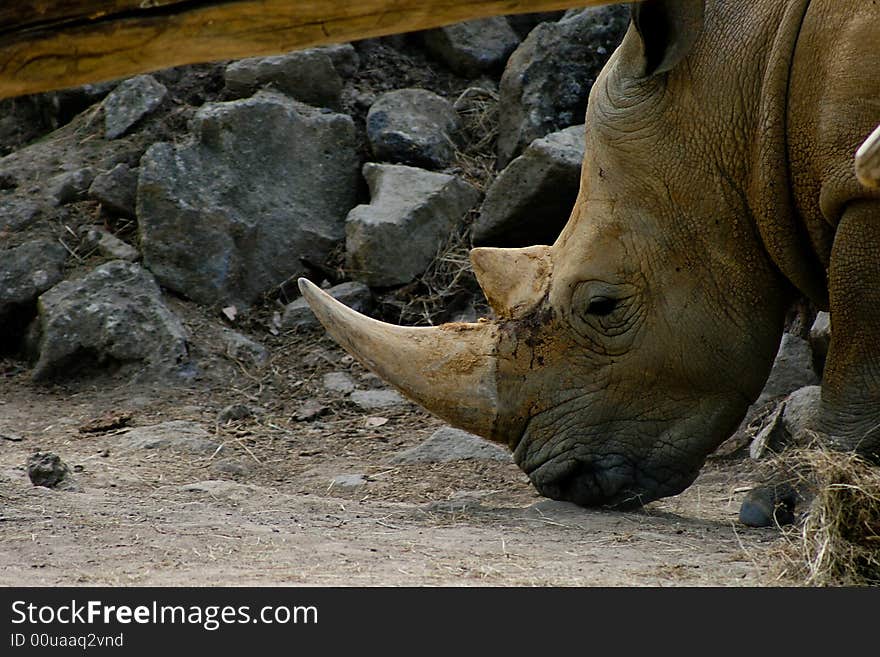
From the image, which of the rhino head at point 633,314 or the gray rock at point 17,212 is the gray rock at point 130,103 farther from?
the rhino head at point 633,314

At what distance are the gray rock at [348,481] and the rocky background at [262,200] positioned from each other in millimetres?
1960

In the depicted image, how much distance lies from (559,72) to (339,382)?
8.49ft

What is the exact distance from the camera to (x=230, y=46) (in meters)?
3.68

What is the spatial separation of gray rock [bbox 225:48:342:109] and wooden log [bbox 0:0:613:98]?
662 centimetres

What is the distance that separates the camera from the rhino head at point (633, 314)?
5590mm

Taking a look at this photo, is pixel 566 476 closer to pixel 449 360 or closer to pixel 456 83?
pixel 449 360

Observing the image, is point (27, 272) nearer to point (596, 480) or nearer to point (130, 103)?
point (130, 103)

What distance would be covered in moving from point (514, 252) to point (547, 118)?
390cm

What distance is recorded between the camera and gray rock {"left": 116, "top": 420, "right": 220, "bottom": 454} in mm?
7840

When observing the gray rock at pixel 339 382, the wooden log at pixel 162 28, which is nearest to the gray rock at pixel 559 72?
the gray rock at pixel 339 382

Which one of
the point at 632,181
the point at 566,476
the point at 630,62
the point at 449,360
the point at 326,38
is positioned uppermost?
the point at 326,38

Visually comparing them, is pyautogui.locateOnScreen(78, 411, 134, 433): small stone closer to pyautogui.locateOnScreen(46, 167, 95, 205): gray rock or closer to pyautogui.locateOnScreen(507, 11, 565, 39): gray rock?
pyautogui.locateOnScreen(46, 167, 95, 205): gray rock

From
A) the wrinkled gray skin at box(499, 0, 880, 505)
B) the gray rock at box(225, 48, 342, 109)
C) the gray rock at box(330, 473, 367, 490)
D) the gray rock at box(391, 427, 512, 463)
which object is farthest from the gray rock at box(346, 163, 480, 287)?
the wrinkled gray skin at box(499, 0, 880, 505)

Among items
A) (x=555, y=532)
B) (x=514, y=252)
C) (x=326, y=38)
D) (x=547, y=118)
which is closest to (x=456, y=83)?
(x=547, y=118)
